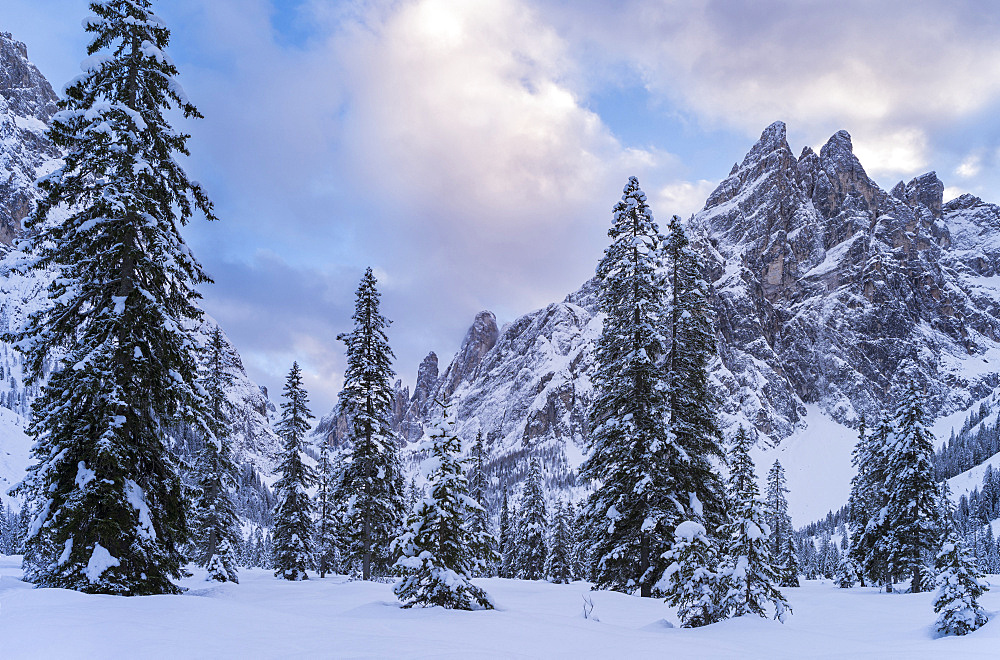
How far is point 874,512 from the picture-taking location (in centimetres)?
3231

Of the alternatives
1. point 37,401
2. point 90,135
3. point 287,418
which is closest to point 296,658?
point 37,401

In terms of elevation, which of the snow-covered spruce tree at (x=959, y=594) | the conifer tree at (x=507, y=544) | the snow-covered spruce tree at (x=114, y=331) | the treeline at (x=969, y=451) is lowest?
the conifer tree at (x=507, y=544)

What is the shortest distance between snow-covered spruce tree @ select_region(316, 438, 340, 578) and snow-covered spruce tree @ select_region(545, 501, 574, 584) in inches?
683

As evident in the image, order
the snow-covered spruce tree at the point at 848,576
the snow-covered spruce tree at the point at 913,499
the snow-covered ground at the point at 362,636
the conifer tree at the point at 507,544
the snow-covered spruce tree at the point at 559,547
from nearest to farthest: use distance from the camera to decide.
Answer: the snow-covered ground at the point at 362,636
the snow-covered spruce tree at the point at 913,499
the snow-covered spruce tree at the point at 848,576
the snow-covered spruce tree at the point at 559,547
the conifer tree at the point at 507,544

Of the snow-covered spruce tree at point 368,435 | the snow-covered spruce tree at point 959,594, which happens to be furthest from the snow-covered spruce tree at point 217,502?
the snow-covered spruce tree at point 959,594

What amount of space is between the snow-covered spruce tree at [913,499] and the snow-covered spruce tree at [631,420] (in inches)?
788

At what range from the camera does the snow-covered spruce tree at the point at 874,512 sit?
30125 millimetres

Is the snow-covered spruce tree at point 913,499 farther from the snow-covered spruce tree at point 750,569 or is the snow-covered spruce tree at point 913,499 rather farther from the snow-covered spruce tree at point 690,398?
the snow-covered spruce tree at point 750,569

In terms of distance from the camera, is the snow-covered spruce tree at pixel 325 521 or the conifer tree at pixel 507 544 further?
the conifer tree at pixel 507 544

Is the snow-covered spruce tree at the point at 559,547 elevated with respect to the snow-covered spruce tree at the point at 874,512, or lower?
lower

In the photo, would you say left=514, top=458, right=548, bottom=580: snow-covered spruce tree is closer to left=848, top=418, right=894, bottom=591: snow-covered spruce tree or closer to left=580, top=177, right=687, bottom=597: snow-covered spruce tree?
left=848, top=418, right=894, bottom=591: snow-covered spruce tree

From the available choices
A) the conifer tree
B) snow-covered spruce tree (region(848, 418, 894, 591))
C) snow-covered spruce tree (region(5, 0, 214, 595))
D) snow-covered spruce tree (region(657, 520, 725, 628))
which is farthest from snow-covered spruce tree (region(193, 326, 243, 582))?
snow-covered spruce tree (region(848, 418, 894, 591))

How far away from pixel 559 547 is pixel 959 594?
118 feet

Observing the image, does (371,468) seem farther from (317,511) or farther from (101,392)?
(101,392)
